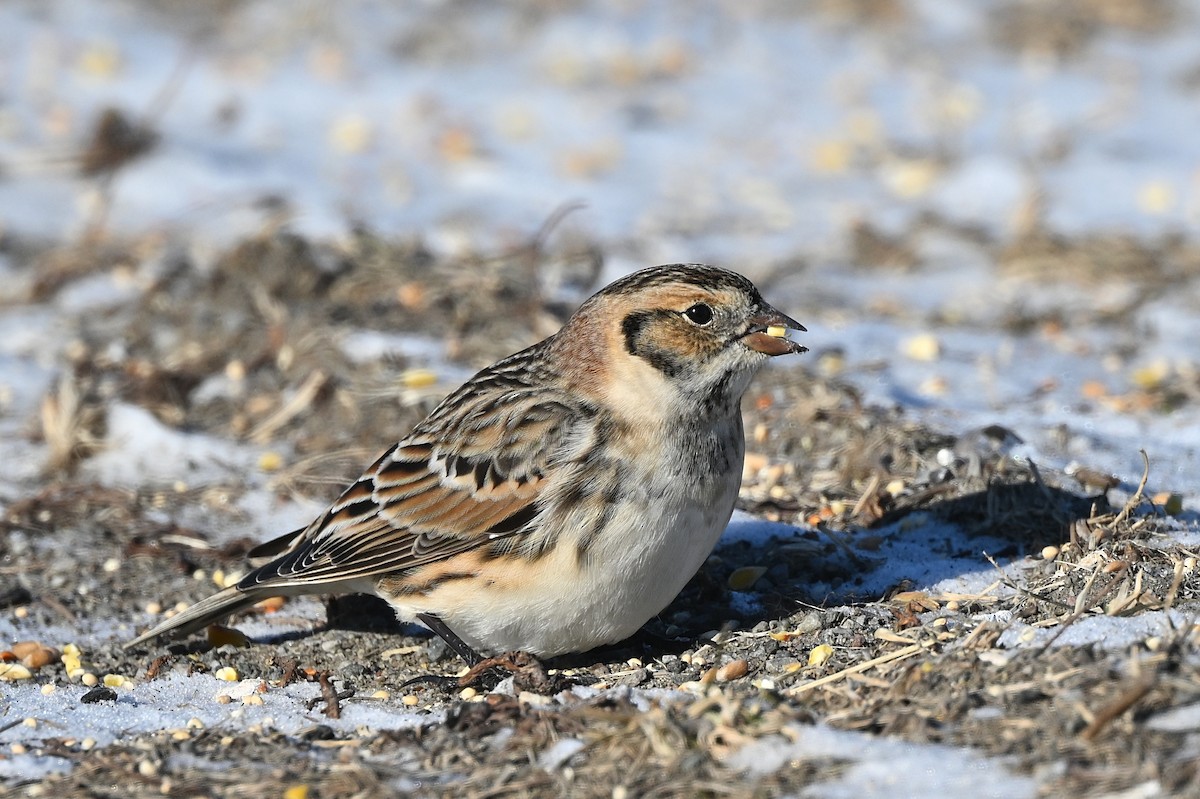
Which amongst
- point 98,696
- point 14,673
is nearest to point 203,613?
point 98,696

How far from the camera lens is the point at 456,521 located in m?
5.05

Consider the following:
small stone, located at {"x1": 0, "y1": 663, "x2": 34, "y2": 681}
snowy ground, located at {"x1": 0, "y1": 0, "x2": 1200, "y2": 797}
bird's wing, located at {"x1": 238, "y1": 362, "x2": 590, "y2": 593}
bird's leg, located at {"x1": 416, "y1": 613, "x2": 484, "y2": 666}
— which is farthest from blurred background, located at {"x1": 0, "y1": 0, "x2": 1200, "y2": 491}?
small stone, located at {"x1": 0, "y1": 663, "x2": 34, "y2": 681}

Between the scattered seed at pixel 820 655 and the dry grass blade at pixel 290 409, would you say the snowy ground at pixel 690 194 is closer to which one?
the dry grass blade at pixel 290 409

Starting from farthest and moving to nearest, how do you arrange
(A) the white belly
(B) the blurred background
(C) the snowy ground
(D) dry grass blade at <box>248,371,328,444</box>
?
(B) the blurred background, (D) dry grass blade at <box>248,371,328,444</box>, (C) the snowy ground, (A) the white belly

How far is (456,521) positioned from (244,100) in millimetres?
8189

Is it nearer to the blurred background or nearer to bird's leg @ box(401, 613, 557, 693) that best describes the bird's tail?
bird's leg @ box(401, 613, 557, 693)

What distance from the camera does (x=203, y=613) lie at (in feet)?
17.8

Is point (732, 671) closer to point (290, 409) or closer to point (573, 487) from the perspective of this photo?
point (573, 487)

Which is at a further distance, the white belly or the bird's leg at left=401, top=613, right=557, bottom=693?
the bird's leg at left=401, top=613, right=557, bottom=693

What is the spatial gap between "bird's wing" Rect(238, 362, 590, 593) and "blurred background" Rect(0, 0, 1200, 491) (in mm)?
2447

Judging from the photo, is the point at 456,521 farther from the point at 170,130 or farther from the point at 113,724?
the point at 170,130

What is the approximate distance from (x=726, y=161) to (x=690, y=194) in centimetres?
77

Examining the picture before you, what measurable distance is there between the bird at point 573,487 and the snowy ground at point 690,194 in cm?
41

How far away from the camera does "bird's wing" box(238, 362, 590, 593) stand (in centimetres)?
492
